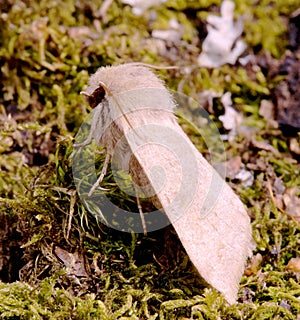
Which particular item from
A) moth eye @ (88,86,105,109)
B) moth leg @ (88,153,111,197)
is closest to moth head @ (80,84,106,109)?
moth eye @ (88,86,105,109)

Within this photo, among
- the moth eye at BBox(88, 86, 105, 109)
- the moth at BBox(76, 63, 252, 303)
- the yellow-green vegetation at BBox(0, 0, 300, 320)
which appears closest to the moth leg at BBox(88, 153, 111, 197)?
the moth at BBox(76, 63, 252, 303)

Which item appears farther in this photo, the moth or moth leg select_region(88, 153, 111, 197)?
moth leg select_region(88, 153, 111, 197)

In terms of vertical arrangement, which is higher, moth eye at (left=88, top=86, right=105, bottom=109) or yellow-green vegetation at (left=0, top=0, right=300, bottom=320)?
moth eye at (left=88, top=86, right=105, bottom=109)

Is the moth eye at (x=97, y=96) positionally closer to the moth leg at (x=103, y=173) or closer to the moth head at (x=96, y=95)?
the moth head at (x=96, y=95)

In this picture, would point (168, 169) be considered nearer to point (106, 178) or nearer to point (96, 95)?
point (106, 178)

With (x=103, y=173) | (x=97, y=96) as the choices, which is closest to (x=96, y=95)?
(x=97, y=96)

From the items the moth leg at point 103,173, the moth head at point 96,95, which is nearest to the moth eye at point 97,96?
the moth head at point 96,95

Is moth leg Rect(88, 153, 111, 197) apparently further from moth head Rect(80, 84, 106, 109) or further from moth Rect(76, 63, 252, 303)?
moth head Rect(80, 84, 106, 109)

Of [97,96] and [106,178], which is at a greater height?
[97,96]
